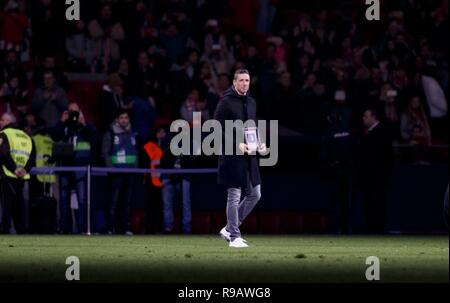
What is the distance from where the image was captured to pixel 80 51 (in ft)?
95.9

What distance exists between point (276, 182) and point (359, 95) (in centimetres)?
270

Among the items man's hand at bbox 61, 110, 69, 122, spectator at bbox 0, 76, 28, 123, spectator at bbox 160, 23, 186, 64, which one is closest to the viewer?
man's hand at bbox 61, 110, 69, 122

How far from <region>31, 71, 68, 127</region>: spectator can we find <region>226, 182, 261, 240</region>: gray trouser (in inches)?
328

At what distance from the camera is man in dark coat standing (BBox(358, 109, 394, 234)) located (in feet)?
87.6

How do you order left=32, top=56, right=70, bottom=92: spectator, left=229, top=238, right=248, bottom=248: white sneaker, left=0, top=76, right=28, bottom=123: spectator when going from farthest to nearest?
1. left=32, top=56, right=70, bottom=92: spectator
2. left=0, top=76, right=28, bottom=123: spectator
3. left=229, top=238, right=248, bottom=248: white sneaker

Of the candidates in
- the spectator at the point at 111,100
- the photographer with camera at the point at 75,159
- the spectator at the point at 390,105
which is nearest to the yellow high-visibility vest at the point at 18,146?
the photographer with camera at the point at 75,159

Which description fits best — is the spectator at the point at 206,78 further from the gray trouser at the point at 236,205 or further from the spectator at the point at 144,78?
the gray trouser at the point at 236,205

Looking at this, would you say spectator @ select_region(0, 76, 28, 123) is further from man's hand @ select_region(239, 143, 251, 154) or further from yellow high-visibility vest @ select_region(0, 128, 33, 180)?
man's hand @ select_region(239, 143, 251, 154)

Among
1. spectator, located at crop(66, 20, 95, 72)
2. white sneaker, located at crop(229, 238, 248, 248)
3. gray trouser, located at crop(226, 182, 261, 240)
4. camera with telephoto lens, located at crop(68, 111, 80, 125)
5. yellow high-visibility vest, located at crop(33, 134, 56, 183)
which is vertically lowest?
white sneaker, located at crop(229, 238, 248, 248)

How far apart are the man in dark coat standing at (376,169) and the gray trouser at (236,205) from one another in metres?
7.24

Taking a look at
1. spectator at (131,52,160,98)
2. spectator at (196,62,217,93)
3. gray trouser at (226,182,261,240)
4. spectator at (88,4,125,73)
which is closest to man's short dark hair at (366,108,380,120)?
spectator at (196,62,217,93)

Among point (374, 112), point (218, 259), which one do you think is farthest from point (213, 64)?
point (218, 259)
